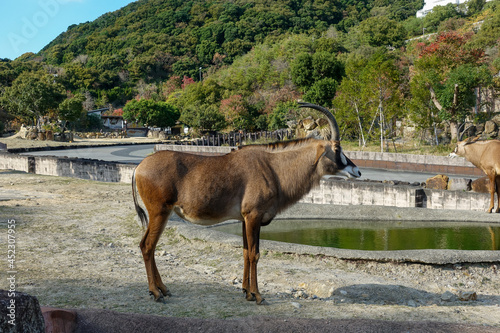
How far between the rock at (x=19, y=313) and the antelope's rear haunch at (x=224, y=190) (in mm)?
2570

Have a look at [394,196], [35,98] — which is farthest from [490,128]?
[35,98]

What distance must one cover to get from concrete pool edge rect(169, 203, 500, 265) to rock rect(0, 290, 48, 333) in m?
5.84

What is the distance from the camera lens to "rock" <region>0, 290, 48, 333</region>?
296 cm

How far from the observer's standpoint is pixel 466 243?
1114 cm

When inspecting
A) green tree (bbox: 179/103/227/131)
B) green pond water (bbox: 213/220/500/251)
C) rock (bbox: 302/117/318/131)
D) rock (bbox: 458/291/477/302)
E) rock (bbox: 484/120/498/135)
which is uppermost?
green tree (bbox: 179/103/227/131)

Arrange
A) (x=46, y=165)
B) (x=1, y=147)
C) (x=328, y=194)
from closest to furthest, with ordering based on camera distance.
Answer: (x=328, y=194)
(x=46, y=165)
(x=1, y=147)

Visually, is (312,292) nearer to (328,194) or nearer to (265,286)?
(265,286)

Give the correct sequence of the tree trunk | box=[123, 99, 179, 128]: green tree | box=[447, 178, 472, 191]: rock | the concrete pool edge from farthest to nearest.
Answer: box=[123, 99, 179, 128]: green tree → the tree trunk → box=[447, 178, 472, 191]: rock → the concrete pool edge

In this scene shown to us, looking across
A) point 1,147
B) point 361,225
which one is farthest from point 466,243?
point 1,147

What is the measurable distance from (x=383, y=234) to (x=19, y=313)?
10316 mm

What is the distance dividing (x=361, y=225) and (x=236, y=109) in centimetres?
3669

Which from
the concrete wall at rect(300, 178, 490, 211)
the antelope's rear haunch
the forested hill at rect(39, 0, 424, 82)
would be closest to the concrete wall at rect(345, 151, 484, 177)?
the concrete wall at rect(300, 178, 490, 211)

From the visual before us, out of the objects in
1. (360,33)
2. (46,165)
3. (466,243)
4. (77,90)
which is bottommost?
(466,243)

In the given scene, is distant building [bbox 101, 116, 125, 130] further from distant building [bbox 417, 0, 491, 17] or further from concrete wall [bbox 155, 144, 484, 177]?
distant building [bbox 417, 0, 491, 17]
